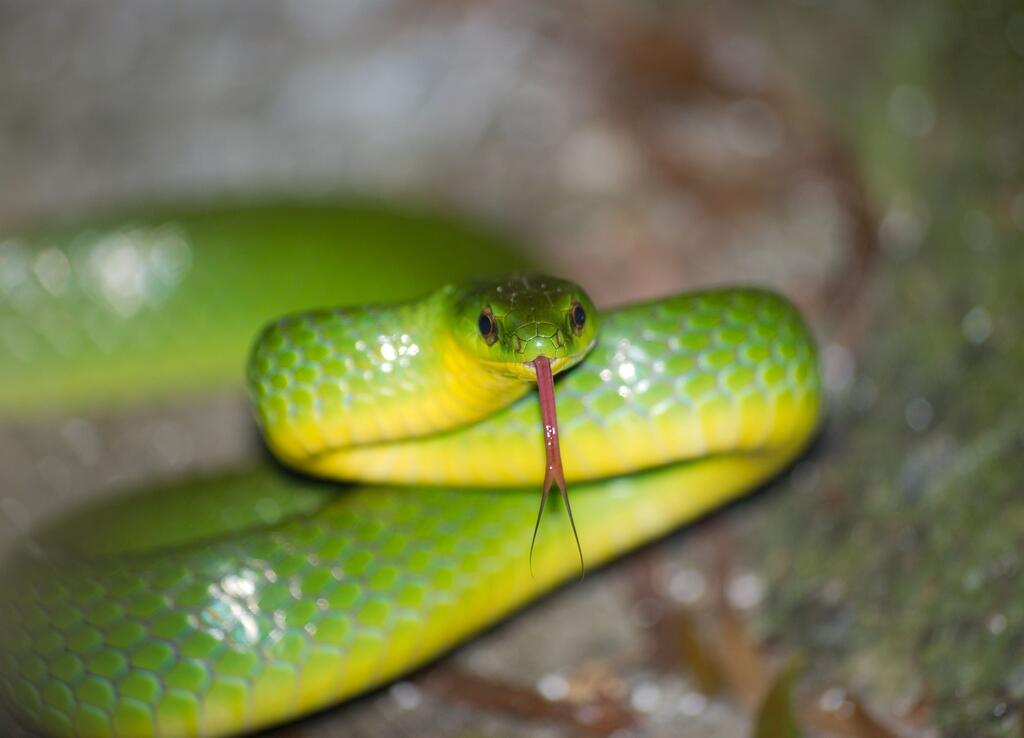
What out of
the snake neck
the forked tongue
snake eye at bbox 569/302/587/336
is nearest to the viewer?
the forked tongue

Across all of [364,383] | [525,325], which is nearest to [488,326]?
[525,325]

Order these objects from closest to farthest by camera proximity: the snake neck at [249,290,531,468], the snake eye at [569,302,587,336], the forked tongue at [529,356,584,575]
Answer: the forked tongue at [529,356,584,575]
the snake eye at [569,302,587,336]
the snake neck at [249,290,531,468]

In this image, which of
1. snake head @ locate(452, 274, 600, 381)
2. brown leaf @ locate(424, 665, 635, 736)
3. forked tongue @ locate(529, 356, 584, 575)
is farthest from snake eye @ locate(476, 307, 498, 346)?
brown leaf @ locate(424, 665, 635, 736)

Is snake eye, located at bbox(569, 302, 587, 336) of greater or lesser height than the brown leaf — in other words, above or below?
above

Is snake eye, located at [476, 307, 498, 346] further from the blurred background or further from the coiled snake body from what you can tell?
the blurred background

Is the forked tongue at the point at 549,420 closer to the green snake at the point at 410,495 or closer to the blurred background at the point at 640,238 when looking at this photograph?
the green snake at the point at 410,495

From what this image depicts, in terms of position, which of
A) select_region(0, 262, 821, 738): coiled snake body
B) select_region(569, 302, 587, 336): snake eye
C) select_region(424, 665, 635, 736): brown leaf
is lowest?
select_region(424, 665, 635, 736): brown leaf

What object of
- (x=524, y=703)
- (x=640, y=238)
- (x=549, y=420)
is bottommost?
Result: (x=524, y=703)

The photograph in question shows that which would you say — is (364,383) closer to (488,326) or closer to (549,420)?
(488,326)

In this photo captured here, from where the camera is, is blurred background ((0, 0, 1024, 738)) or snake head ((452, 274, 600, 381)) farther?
blurred background ((0, 0, 1024, 738))
